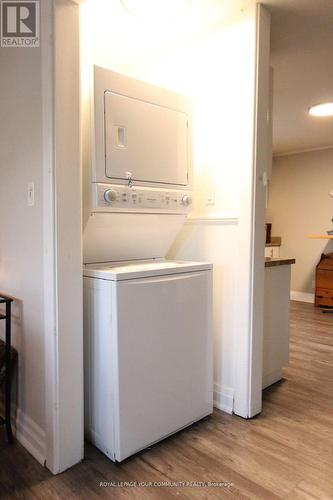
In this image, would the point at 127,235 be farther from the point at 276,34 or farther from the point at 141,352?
the point at 276,34

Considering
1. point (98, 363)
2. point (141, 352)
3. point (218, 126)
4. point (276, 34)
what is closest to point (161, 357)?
point (141, 352)

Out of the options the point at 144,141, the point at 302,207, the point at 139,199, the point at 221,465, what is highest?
the point at 144,141

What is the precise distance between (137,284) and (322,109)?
280 centimetres

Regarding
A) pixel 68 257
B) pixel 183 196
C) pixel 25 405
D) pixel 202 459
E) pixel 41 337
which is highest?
pixel 183 196

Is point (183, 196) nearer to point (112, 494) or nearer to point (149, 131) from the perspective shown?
point (149, 131)

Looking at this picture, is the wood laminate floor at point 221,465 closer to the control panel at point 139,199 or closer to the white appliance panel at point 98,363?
the white appliance panel at point 98,363

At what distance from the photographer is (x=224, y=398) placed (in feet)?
7.06

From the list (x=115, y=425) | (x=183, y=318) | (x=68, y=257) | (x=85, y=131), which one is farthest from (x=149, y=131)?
(x=115, y=425)

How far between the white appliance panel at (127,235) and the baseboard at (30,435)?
0.85m

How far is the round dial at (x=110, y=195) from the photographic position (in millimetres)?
1682

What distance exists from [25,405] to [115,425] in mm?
543

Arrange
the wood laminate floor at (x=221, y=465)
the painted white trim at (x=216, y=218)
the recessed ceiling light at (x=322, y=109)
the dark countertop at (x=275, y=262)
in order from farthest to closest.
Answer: the recessed ceiling light at (x=322, y=109) → the dark countertop at (x=275, y=262) → the painted white trim at (x=216, y=218) → the wood laminate floor at (x=221, y=465)

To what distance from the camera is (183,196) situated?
205 cm

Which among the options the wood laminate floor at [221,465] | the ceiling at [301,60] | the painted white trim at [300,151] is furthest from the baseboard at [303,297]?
the wood laminate floor at [221,465]
